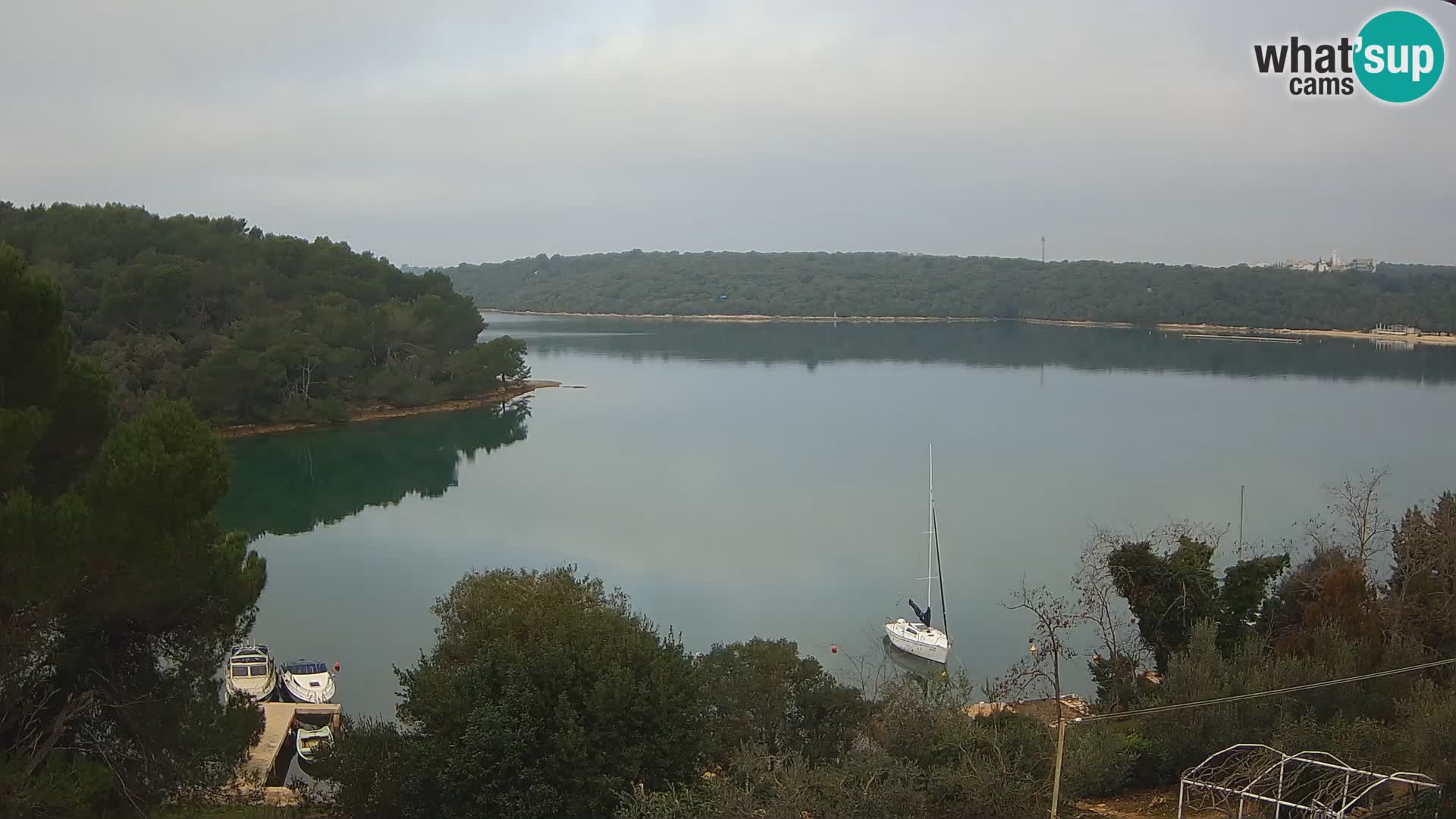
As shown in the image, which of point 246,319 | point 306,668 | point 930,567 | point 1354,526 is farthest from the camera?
point 246,319

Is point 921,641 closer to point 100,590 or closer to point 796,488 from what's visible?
point 100,590

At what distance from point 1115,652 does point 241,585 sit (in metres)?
7.81

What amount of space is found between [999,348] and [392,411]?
4339 cm

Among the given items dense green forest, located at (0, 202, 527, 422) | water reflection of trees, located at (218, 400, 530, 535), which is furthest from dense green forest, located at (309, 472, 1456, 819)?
dense green forest, located at (0, 202, 527, 422)

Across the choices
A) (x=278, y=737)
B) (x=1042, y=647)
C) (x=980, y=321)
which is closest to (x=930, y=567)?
Answer: (x=1042, y=647)

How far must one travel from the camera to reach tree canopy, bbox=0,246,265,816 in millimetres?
5750

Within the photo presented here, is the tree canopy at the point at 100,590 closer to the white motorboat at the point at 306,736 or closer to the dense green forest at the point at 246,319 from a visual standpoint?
the white motorboat at the point at 306,736

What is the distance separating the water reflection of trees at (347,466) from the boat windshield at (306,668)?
877 cm

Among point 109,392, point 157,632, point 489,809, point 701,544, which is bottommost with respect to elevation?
point 701,544

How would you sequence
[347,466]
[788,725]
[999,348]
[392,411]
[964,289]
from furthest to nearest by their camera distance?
1. [964,289]
2. [999,348]
3. [392,411]
4. [347,466]
5. [788,725]

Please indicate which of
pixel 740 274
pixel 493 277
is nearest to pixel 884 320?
pixel 740 274

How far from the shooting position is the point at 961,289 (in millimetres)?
107125

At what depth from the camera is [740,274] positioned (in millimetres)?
117750

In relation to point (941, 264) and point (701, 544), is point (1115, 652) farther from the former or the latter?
point (941, 264)
